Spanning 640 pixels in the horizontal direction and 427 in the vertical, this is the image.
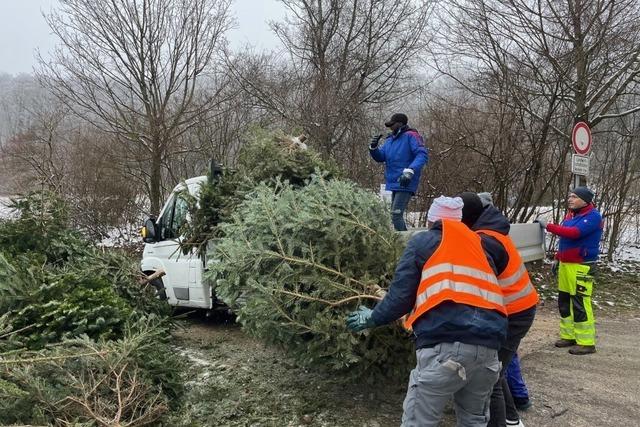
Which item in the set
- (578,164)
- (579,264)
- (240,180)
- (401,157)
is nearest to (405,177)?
(401,157)

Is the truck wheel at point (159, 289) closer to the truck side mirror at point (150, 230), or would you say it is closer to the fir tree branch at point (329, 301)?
the truck side mirror at point (150, 230)

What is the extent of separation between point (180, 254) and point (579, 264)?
4.61 metres

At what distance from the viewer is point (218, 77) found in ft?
45.4

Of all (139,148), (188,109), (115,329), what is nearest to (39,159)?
(139,148)

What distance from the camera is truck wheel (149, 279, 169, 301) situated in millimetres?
6141

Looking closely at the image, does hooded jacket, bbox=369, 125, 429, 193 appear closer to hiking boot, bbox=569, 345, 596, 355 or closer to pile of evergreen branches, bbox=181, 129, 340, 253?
pile of evergreen branches, bbox=181, 129, 340, 253

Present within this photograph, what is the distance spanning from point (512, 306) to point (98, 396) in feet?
8.73

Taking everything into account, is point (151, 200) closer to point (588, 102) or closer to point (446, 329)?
point (588, 102)

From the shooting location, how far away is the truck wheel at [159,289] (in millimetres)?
6141

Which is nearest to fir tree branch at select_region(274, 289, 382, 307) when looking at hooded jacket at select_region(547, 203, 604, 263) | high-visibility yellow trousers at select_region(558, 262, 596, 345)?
hooded jacket at select_region(547, 203, 604, 263)

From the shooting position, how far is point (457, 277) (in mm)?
2662

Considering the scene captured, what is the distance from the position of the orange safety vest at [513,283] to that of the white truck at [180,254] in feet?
10.3

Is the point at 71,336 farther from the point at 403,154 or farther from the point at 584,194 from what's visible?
the point at 584,194

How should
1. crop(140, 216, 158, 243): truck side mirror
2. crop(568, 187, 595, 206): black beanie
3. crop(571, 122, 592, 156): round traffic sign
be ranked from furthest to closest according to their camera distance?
1. crop(571, 122, 592, 156): round traffic sign
2. crop(140, 216, 158, 243): truck side mirror
3. crop(568, 187, 595, 206): black beanie
